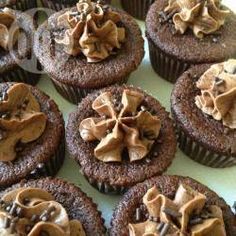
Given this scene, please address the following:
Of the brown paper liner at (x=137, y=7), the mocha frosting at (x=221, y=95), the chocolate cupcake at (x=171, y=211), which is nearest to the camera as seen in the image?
the chocolate cupcake at (x=171, y=211)

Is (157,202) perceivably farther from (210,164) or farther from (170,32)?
(170,32)

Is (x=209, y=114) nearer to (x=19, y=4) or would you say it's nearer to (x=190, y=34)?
(x=190, y=34)

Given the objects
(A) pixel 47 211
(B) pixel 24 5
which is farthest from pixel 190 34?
Result: (A) pixel 47 211

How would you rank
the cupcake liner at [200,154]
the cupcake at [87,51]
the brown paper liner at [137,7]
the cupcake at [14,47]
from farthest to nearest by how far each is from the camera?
1. the brown paper liner at [137,7]
2. the cupcake at [14,47]
3. the cupcake at [87,51]
4. the cupcake liner at [200,154]

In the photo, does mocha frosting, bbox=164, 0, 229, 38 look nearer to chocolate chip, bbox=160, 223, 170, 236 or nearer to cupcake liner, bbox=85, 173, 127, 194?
cupcake liner, bbox=85, 173, 127, 194

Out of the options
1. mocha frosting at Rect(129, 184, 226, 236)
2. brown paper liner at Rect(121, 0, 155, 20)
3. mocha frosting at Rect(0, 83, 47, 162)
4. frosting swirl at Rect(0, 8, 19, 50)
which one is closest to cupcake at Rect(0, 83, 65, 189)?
mocha frosting at Rect(0, 83, 47, 162)

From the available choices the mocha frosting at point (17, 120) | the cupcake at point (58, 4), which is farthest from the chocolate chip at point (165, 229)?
the cupcake at point (58, 4)

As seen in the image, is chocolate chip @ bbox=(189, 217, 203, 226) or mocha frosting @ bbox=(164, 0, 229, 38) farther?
mocha frosting @ bbox=(164, 0, 229, 38)

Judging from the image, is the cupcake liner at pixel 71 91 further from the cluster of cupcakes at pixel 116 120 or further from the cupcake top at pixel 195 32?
the cupcake top at pixel 195 32
